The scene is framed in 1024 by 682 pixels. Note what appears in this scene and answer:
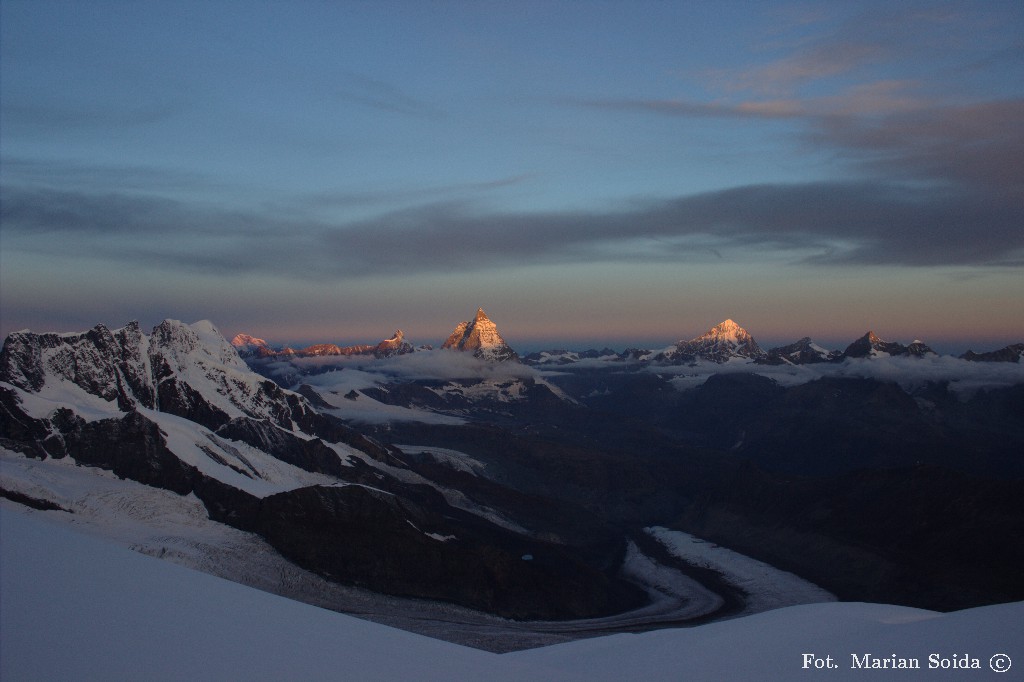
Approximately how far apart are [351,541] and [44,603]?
123m

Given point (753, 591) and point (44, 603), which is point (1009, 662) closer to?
point (44, 603)

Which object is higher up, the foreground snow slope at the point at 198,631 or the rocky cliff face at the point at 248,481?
the foreground snow slope at the point at 198,631

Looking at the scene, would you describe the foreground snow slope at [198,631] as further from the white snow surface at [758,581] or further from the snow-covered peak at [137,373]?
the snow-covered peak at [137,373]

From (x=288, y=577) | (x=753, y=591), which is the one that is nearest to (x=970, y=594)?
(x=753, y=591)

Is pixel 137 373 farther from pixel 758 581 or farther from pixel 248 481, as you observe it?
pixel 758 581

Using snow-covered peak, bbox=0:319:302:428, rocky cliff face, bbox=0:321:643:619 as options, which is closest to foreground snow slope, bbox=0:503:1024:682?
rocky cliff face, bbox=0:321:643:619

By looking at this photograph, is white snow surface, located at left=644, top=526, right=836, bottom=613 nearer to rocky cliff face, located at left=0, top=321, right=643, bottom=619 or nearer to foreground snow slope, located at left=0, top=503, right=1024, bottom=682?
rocky cliff face, located at left=0, top=321, right=643, bottom=619

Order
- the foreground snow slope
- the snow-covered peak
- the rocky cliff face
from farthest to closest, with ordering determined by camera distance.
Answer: the snow-covered peak
the rocky cliff face
the foreground snow slope

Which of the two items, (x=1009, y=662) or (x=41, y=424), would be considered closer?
(x=1009, y=662)

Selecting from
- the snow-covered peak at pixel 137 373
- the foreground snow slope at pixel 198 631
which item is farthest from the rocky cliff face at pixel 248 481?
the foreground snow slope at pixel 198 631

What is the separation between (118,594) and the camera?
45.9 ft

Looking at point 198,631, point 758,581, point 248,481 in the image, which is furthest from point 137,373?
point 198,631

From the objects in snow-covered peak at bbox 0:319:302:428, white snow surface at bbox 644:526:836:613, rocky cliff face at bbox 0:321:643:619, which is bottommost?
white snow surface at bbox 644:526:836:613

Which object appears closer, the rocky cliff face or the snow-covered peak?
the rocky cliff face
